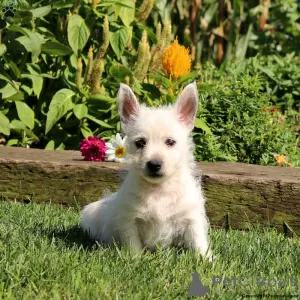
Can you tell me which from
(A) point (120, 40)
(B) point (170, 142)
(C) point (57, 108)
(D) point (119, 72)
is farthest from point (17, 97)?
(B) point (170, 142)

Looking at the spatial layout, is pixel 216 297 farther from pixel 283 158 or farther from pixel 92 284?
pixel 283 158

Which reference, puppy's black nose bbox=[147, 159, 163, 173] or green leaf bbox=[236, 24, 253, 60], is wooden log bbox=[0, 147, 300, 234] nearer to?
puppy's black nose bbox=[147, 159, 163, 173]

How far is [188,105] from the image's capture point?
4.62 meters

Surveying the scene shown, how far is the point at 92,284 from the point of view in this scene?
371cm

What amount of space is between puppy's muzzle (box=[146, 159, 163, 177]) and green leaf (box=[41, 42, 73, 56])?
116 inches

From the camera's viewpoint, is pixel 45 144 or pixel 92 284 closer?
pixel 92 284

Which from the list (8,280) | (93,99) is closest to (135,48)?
(93,99)

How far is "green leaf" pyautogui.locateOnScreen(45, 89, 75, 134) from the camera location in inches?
270

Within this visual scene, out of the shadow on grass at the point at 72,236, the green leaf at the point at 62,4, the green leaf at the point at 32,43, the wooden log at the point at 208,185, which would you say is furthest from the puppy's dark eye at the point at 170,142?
the green leaf at the point at 62,4

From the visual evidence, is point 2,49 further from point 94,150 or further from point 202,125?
point 202,125

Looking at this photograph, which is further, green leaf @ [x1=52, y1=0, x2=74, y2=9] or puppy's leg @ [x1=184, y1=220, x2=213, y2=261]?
green leaf @ [x1=52, y1=0, x2=74, y2=9]

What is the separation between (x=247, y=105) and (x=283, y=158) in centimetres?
59

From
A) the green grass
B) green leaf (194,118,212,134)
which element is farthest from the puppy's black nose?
green leaf (194,118,212,134)

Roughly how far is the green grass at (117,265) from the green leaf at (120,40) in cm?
244
